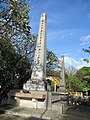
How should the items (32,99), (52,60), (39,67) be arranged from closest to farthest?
(32,99) < (39,67) < (52,60)

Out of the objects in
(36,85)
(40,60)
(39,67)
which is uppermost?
(40,60)

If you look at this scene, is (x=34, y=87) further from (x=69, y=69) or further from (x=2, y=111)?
(x=69, y=69)

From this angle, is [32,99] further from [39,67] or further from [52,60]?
[52,60]

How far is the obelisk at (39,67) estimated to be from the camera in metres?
10.9

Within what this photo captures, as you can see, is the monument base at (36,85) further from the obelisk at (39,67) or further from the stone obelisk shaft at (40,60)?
the stone obelisk shaft at (40,60)

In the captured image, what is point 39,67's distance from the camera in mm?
11500

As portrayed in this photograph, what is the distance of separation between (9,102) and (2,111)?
7.14ft

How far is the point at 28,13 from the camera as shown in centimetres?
751

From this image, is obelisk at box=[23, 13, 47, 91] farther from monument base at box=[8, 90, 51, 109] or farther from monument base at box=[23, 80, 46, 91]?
monument base at box=[8, 90, 51, 109]

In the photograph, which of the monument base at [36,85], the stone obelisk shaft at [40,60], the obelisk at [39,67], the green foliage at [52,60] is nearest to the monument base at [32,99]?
the monument base at [36,85]

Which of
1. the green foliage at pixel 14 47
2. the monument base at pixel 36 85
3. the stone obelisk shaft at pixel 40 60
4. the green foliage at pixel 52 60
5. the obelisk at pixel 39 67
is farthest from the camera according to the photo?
the green foliage at pixel 52 60

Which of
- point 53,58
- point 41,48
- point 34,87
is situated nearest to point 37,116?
point 34,87

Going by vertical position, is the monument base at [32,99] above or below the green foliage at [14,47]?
below

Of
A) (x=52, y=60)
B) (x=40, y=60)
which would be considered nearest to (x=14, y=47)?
(x=40, y=60)
